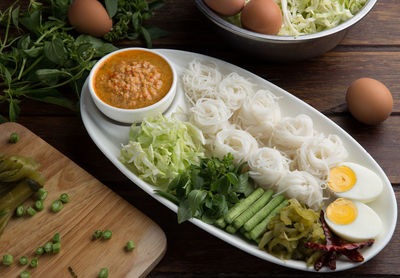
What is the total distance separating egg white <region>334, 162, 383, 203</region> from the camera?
247cm

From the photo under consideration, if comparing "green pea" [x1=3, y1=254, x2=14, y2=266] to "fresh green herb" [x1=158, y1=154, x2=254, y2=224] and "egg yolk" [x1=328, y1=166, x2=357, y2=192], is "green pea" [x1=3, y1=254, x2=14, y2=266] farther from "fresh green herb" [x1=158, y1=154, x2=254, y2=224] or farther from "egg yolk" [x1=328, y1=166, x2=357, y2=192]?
"egg yolk" [x1=328, y1=166, x2=357, y2=192]

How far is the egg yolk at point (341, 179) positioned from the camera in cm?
252

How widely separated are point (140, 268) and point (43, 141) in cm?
105

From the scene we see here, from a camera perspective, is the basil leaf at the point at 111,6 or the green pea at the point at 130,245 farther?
the basil leaf at the point at 111,6

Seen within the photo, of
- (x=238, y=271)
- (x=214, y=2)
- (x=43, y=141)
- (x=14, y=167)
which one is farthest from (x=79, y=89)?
(x=238, y=271)

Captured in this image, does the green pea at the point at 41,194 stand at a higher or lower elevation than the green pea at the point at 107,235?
lower

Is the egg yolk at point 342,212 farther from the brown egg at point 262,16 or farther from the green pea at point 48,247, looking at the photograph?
the green pea at point 48,247

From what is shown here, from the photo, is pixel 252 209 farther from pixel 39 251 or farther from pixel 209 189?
pixel 39 251

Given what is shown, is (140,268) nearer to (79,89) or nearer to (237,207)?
(237,207)

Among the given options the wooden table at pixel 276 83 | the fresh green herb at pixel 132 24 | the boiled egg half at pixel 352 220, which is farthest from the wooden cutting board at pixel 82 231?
the fresh green herb at pixel 132 24

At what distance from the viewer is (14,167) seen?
261cm

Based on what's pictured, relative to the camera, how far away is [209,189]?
249cm

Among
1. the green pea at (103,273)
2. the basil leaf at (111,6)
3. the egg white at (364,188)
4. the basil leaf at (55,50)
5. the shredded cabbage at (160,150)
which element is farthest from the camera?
the basil leaf at (111,6)

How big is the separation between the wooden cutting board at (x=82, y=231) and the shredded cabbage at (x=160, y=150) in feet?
0.74
